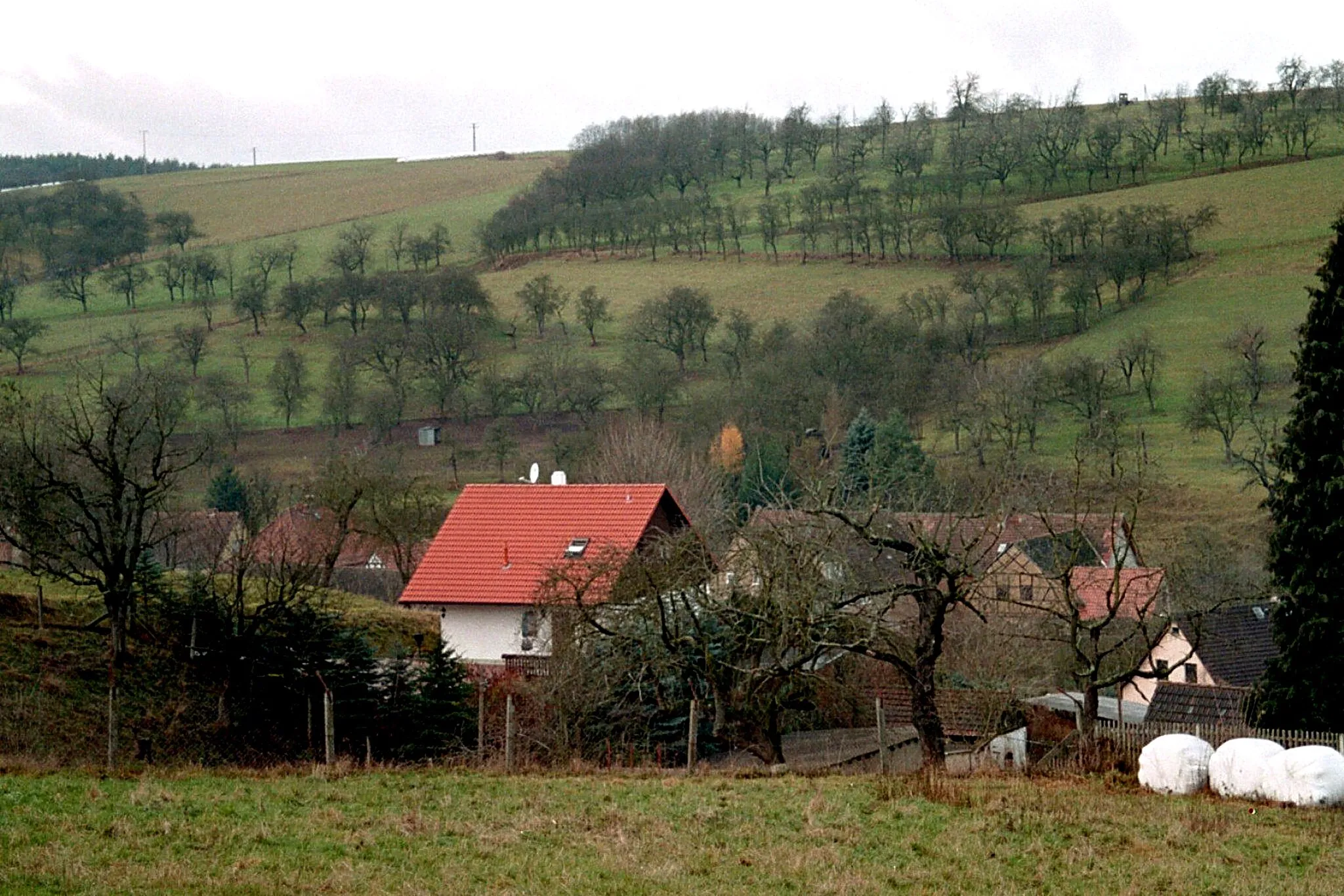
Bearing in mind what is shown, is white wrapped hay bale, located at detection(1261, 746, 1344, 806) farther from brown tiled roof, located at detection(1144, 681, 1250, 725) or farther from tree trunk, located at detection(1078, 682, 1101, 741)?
brown tiled roof, located at detection(1144, 681, 1250, 725)

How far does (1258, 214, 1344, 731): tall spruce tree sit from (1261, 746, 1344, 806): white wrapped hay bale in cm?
734

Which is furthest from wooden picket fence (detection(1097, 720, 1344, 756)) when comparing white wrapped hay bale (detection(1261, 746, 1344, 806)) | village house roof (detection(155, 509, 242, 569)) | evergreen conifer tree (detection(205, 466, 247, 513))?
evergreen conifer tree (detection(205, 466, 247, 513))

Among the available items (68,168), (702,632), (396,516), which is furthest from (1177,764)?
(68,168)

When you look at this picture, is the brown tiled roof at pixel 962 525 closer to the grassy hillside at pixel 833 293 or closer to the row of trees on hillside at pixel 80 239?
the grassy hillside at pixel 833 293

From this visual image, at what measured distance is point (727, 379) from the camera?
78.5m

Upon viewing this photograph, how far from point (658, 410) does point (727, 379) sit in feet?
22.3

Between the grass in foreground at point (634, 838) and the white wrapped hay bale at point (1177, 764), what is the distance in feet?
1.23

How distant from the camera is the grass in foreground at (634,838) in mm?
10352

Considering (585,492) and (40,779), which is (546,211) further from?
(40,779)

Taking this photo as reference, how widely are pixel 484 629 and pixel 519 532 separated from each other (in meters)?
2.81

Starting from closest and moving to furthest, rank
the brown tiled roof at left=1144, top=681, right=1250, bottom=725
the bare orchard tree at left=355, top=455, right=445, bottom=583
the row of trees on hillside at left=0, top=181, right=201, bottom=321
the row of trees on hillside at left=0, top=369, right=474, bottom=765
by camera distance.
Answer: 1. the row of trees on hillside at left=0, top=369, right=474, bottom=765
2. the brown tiled roof at left=1144, top=681, right=1250, bottom=725
3. the bare orchard tree at left=355, top=455, right=445, bottom=583
4. the row of trees on hillside at left=0, top=181, right=201, bottom=321

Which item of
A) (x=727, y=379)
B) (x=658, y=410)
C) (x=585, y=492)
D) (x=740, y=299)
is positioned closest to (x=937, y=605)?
(x=585, y=492)

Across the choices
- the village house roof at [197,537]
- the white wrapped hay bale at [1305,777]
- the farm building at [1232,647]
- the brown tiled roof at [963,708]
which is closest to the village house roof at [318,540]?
the village house roof at [197,537]

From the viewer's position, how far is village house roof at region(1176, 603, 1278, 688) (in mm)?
37250
